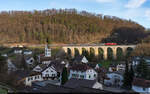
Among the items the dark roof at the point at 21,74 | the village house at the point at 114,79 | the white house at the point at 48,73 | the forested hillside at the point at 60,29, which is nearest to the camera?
the village house at the point at 114,79

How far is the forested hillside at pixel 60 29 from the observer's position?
6638 centimetres

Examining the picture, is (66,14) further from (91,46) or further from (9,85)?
(9,85)

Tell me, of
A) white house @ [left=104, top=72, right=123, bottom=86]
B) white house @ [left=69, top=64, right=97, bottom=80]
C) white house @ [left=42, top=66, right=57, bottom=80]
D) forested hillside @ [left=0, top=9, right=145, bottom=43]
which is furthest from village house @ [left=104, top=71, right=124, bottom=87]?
forested hillside @ [left=0, top=9, right=145, bottom=43]

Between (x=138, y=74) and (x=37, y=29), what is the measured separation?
58.3 metres

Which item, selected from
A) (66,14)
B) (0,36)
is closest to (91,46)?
(0,36)

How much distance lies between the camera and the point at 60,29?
74250mm

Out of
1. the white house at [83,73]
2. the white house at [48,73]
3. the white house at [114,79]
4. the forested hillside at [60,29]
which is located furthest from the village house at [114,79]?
the forested hillside at [60,29]

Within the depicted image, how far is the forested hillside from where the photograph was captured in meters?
66.4

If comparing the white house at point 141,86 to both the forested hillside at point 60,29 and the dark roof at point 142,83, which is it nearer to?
the dark roof at point 142,83

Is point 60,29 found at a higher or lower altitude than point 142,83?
higher

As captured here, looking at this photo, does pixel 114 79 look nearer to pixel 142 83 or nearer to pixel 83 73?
pixel 83 73

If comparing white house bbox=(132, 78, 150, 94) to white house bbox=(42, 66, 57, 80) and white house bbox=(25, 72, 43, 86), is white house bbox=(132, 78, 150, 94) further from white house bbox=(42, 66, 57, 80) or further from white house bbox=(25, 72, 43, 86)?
white house bbox=(25, 72, 43, 86)

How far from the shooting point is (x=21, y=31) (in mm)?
68312

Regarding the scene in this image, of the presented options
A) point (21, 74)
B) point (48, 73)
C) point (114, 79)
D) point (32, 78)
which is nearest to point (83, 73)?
point (114, 79)
